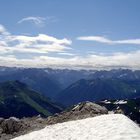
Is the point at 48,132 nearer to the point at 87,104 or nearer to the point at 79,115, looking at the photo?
the point at 79,115

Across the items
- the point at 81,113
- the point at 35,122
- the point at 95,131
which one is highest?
the point at 95,131

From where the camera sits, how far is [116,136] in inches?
749

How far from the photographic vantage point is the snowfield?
19494 mm

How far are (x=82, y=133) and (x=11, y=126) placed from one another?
10.9 m

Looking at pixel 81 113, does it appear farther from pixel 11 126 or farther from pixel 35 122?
pixel 11 126

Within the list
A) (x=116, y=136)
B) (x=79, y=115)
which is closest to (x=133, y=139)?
(x=116, y=136)

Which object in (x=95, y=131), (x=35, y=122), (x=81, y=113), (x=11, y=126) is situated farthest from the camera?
(x=35, y=122)

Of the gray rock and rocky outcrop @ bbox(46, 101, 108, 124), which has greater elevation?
rocky outcrop @ bbox(46, 101, 108, 124)

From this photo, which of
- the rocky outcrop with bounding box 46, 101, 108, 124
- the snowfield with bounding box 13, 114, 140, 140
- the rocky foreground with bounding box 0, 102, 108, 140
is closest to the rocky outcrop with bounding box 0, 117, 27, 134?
the rocky foreground with bounding box 0, 102, 108, 140

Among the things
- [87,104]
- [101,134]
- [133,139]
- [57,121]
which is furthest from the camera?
[87,104]

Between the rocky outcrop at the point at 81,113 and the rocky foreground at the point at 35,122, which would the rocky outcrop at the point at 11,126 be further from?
the rocky outcrop at the point at 81,113

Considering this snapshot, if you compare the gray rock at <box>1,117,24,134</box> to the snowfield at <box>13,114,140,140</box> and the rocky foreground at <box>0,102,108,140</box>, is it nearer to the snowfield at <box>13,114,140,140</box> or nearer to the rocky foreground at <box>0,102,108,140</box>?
the rocky foreground at <box>0,102,108,140</box>

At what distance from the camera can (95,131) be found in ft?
74.5

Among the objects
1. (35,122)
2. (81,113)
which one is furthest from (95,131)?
(35,122)
